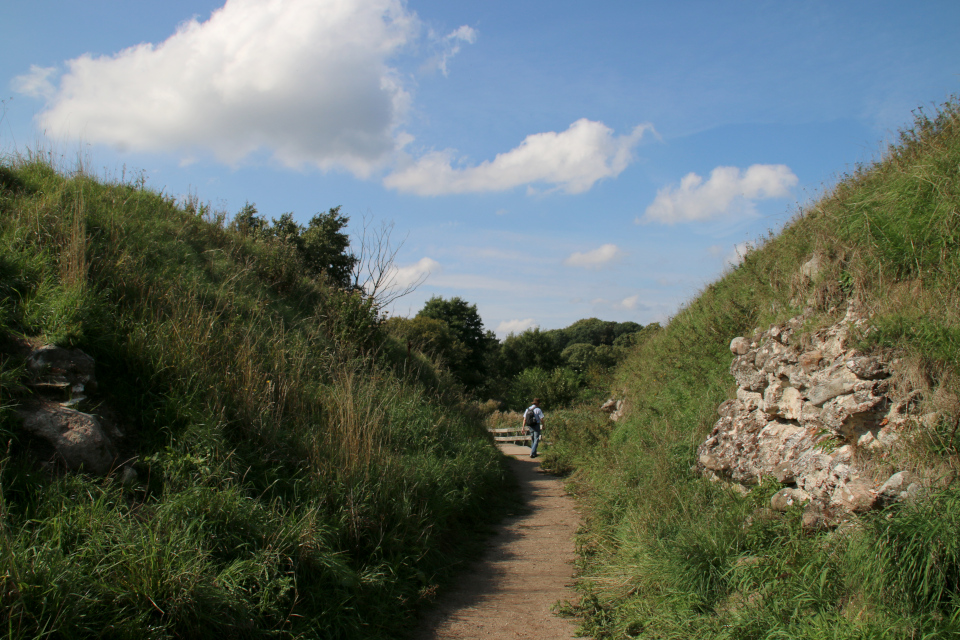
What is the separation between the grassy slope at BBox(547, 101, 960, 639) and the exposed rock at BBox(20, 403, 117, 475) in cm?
411

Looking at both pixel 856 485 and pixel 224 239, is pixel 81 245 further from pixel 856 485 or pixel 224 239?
pixel 856 485

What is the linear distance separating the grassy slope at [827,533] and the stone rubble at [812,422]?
0.62ft

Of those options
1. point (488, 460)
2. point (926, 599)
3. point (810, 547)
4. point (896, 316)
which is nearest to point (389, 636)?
point (810, 547)

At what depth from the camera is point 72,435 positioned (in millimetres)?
3965

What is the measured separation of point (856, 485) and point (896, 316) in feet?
5.16

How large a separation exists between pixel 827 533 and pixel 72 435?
18.7ft

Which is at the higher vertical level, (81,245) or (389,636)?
(81,245)

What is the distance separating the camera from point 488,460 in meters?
9.48

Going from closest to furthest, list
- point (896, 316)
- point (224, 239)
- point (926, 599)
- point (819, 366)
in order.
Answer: point (926, 599) → point (896, 316) → point (819, 366) → point (224, 239)

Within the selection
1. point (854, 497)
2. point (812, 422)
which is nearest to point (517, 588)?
point (854, 497)

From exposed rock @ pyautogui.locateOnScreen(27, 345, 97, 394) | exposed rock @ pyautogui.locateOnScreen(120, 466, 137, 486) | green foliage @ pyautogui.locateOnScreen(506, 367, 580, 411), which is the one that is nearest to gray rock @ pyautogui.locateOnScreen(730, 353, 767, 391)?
exposed rock @ pyautogui.locateOnScreen(120, 466, 137, 486)

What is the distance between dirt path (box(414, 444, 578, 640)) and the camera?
430 cm

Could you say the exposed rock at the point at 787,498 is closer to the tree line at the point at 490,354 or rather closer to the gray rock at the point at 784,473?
the gray rock at the point at 784,473

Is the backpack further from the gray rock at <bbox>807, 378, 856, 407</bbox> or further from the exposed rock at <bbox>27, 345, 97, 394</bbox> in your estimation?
the exposed rock at <bbox>27, 345, 97, 394</bbox>
